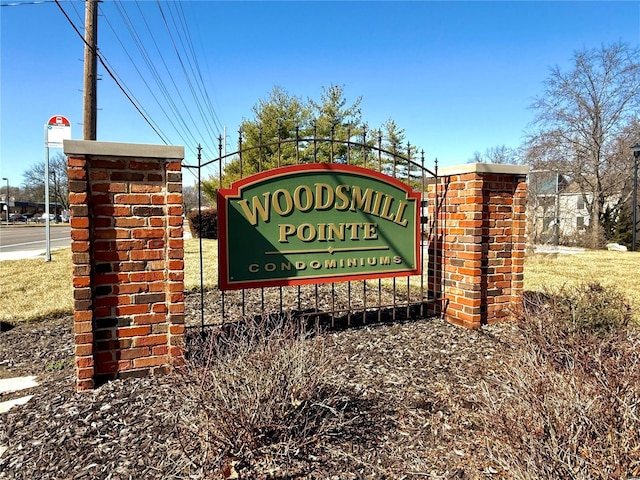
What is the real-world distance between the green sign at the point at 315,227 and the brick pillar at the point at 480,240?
41 cm

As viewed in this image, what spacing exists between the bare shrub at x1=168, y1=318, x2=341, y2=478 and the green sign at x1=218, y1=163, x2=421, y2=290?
1276mm

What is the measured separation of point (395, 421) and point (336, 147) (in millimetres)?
14156

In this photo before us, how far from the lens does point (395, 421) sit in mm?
2424

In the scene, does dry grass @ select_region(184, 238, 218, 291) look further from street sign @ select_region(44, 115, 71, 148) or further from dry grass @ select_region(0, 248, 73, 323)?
street sign @ select_region(44, 115, 71, 148)

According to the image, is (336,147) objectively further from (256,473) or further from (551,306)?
(256,473)

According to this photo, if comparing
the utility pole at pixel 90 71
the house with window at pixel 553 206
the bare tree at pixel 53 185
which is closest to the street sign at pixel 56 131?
the utility pole at pixel 90 71

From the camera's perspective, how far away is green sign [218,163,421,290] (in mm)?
3545

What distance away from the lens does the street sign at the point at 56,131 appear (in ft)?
30.9

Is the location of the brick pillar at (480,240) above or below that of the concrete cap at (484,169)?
below

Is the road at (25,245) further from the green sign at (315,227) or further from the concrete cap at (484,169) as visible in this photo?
the concrete cap at (484,169)

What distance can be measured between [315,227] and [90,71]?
22.2 ft

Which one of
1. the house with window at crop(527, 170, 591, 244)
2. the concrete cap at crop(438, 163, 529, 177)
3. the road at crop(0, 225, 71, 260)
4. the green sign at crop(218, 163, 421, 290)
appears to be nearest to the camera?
the green sign at crop(218, 163, 421, 290)

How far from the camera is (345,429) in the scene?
7.48 ft

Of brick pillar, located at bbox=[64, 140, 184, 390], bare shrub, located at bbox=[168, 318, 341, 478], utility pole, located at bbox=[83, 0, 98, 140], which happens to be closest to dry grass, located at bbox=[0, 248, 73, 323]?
utility pole, located at bbox=[83, 0, 98, 140]
